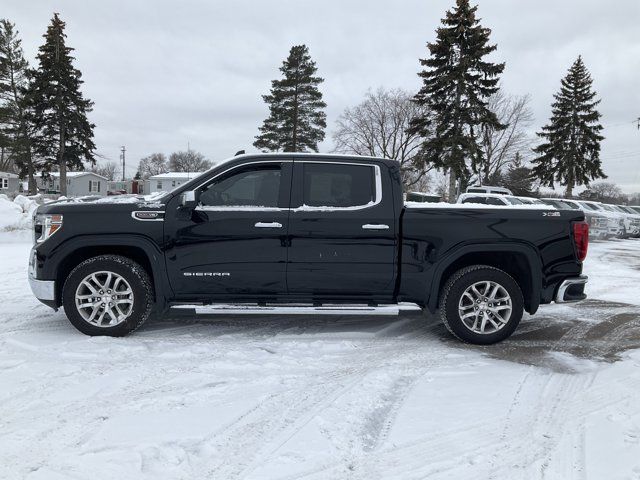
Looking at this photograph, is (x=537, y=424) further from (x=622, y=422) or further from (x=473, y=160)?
(x=473, y=160)

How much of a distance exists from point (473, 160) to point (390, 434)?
3053 centimetres

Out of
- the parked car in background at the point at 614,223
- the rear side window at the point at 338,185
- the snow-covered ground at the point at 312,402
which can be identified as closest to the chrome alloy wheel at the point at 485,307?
the snow-covered ground at the point at 312,402

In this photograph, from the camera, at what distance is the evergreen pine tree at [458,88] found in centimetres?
3081

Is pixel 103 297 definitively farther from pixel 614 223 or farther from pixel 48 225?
pixel 614 223

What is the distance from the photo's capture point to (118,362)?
13.6 ft

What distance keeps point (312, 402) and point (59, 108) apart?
40935 mm

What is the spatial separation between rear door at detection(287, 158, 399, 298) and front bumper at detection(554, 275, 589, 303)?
5.71 ft

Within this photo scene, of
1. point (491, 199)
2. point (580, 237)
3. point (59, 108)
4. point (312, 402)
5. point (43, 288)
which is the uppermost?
point (59, 108)

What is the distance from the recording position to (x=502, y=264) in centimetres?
510

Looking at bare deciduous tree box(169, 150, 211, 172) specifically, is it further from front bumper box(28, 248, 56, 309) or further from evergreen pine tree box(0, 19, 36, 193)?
front bumper box(28, 248, 56, 309)

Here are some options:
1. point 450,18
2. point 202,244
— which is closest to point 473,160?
point 450,18

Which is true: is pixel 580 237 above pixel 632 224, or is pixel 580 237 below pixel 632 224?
below

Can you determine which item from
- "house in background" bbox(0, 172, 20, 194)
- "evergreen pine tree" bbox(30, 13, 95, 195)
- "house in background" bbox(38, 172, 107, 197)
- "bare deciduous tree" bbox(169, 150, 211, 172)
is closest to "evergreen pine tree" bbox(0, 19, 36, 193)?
"evergreen pine tree" bbox(30, 13, 95, 195)

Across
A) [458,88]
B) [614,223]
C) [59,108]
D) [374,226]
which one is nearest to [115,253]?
[374,226]
